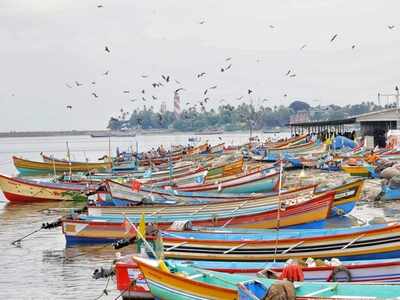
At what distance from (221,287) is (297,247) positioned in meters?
4.43

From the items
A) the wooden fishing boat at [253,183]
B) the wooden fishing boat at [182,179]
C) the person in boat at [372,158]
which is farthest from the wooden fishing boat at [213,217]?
the person in boat at [372,158]

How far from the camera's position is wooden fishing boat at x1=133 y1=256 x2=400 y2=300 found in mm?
12242

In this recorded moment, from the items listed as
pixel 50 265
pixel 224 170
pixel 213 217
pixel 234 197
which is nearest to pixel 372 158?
pixel 224 170

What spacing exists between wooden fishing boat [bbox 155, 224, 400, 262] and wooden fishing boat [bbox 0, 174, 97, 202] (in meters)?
22.6

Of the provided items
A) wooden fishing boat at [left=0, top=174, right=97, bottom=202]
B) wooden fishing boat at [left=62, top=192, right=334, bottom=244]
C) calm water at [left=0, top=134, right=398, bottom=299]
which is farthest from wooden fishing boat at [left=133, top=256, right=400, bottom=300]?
wooden fishing boat at [left=0, top=174, right=97, bottom=202]

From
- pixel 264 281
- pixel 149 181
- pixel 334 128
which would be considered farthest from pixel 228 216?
pixel 334 128

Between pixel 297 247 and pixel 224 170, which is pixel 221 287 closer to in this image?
pixel 297 247

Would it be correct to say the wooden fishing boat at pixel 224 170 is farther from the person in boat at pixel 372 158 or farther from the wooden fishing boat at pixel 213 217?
the wooden fishing boat at pixel 213 217

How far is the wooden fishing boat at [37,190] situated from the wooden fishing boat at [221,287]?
25657 mm

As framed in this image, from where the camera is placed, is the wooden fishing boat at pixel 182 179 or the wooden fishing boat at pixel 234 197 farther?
the wooden fishing boat at pixel 182 179

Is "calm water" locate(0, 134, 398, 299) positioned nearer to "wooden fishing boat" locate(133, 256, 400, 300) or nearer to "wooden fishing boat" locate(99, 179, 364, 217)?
"wooden fishing boat" locate(99, 179, 364, 217)

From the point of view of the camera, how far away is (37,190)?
40.2 m

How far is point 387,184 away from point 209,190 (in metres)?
8.00

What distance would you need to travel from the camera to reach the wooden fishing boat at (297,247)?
16.5 metres
